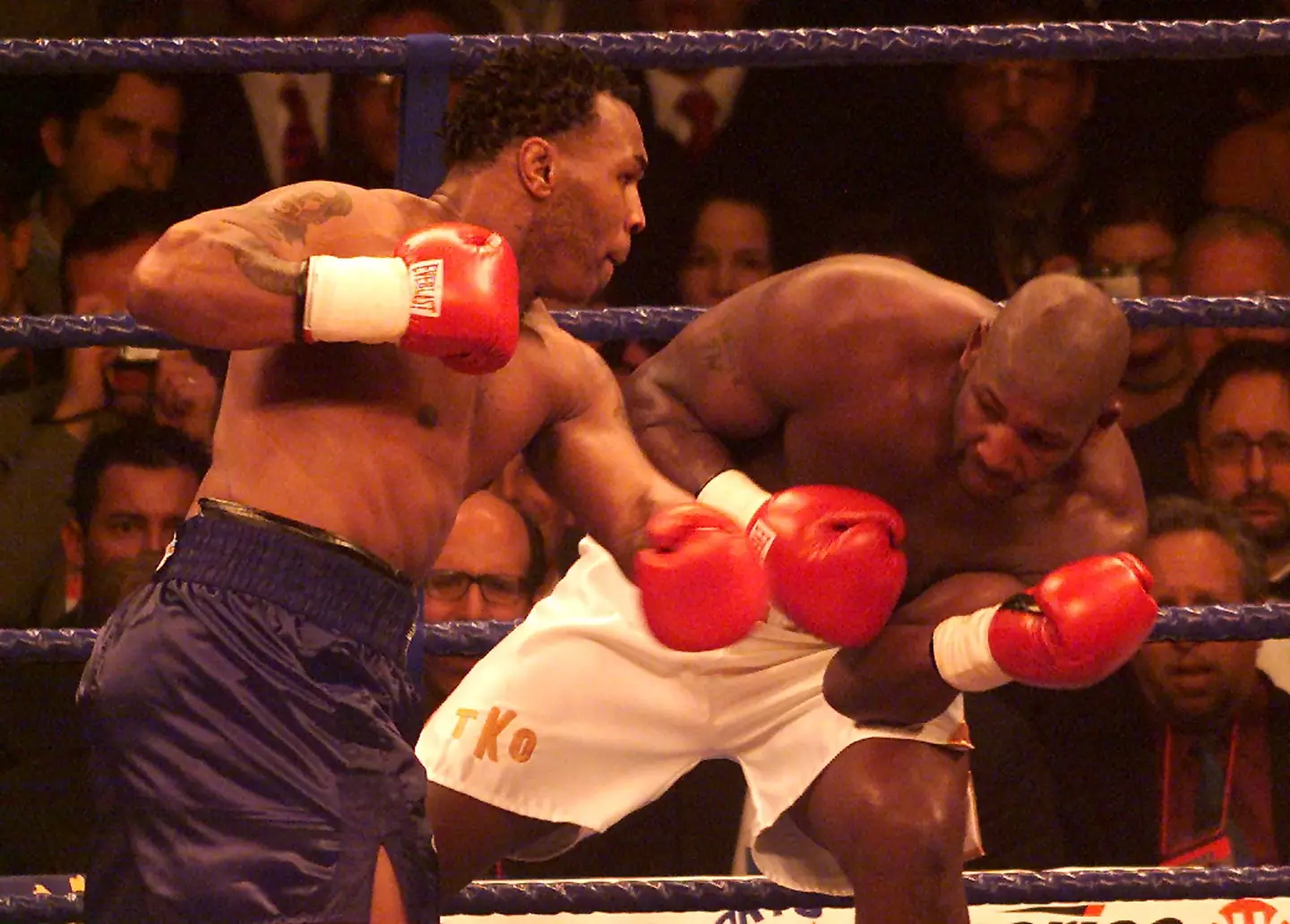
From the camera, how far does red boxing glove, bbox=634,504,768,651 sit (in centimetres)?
166

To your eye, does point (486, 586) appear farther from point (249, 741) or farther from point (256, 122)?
point (249, 741)

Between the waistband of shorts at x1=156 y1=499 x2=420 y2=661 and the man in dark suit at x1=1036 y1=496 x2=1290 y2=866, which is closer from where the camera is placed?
the waistband of shorts at x1=156 y1=499 x2=420 y2=661

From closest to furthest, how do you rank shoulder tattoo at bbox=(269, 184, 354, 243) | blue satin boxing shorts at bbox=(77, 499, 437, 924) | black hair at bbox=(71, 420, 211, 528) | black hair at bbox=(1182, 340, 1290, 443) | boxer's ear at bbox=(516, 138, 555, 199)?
blue satin boxing shorts at bbox=(77, 499, 437, 924)
shoulder tattoo at bbox=(269, 184, 354, 243)
boxer's ear at bbox=(516, 138, 555, 199)
black hair at bbox=(71, 420, 211, 528)
black hair at bbox=(1182, 340, 1290, 443)

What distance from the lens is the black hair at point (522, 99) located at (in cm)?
176

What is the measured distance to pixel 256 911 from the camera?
1.43 m

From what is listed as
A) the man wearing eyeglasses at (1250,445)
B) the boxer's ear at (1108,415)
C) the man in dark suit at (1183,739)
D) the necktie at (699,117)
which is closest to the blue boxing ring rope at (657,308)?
the boxer's ear at (1108,415)

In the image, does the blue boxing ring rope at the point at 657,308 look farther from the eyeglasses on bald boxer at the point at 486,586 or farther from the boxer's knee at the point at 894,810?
the eyeglasses on bald boxer at the point at 486,586

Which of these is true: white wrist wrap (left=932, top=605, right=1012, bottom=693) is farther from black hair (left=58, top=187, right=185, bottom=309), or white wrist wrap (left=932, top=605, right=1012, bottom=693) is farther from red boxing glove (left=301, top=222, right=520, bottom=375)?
black hair (left=58, top=187, right=185, bottom=309)

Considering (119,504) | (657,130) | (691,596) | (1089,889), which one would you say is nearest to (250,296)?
(691,596)

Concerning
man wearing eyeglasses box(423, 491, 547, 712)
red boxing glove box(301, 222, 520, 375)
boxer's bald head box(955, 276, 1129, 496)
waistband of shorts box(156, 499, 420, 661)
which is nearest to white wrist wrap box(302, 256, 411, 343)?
red boxing glove box(301, 222, 520, 375)

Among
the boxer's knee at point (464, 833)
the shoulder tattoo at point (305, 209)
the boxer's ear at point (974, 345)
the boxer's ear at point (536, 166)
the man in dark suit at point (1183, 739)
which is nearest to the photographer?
the shoulder tattoo at point (305, 209)

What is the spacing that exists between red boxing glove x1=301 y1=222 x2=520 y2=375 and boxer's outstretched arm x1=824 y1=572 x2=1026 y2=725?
0.60 m

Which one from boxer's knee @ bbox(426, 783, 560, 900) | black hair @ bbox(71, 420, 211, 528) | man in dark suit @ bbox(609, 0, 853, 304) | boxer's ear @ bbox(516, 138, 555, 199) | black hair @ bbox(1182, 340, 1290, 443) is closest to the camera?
boxer's ear @ bbox(516, 138, 555, 199)

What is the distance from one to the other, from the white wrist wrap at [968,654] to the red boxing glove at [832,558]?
0.22 feet
